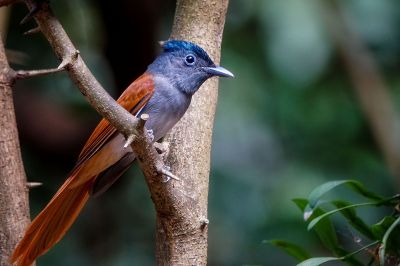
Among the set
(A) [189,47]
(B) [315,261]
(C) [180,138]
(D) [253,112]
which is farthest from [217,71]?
(D) [253,112]

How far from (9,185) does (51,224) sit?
275 mm

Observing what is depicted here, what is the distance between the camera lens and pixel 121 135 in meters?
3.63

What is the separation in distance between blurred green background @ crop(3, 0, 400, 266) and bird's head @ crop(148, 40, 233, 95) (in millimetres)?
1944

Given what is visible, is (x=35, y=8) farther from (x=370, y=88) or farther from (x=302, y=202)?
(x=370, y=88)

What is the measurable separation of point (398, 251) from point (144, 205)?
3.26 meters

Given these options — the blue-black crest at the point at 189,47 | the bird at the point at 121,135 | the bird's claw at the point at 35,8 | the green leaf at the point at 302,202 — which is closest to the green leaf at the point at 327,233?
the green leaf at the point at 302,202

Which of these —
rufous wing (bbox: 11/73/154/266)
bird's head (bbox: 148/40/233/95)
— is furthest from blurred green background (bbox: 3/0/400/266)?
rufous wing (bbox: 11/73/154/266)

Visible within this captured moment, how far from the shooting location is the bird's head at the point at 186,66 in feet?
12.0

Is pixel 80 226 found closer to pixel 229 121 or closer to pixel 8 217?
pixel 229 121

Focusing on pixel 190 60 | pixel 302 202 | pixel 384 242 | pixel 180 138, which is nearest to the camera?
pixel 384 242

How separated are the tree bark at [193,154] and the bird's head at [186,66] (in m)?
0.05

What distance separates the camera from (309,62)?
19.9ft

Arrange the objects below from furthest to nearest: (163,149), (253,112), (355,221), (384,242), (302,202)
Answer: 1. (253,112)
2. (163,149)
3. (302,202)
4. (355,221)
5. (384,242)

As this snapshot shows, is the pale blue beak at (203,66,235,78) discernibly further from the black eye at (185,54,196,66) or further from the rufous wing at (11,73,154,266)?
the rufous wing at (11,73,154,266)
